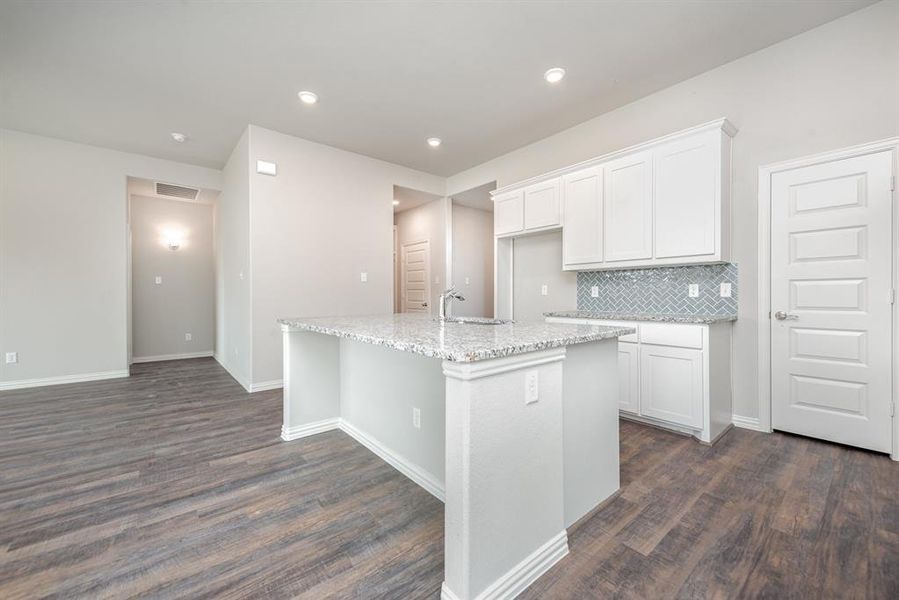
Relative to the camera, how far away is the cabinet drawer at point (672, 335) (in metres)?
2.68

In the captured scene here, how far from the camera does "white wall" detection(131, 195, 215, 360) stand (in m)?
5.77

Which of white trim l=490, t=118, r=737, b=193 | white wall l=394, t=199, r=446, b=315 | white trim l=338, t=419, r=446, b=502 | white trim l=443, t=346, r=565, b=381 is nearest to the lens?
white trim l=443, t=346, r=565, b=381

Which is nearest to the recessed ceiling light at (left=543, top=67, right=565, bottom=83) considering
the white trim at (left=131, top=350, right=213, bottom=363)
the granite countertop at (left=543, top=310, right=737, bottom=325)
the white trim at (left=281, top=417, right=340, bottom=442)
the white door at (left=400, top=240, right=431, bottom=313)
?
the granite countertop at (left=543, top=310, right=737, bottom=325)

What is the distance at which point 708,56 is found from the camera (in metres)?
2.86

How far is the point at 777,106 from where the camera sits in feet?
9.08

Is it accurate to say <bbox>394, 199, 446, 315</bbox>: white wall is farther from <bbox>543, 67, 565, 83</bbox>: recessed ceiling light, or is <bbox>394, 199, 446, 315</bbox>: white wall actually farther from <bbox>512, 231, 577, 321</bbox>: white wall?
<bbox>543, 67, 565, 83</bbox>: recessed ceiling light

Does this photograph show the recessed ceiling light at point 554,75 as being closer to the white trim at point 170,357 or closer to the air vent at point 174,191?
the air vent at point 174,191

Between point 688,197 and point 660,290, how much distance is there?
881 millimetres

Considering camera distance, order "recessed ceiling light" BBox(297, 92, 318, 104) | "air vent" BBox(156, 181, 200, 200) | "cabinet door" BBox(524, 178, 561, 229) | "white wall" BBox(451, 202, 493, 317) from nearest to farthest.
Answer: "recessed ceiling light" BBox(297, 92, 318, 104) < "cabinet door" BBox(524, 178, 561, 229) < "air vent" BBox(156, 181, 200, 200) < "white wall" BBox(451, 202, 493, 317)

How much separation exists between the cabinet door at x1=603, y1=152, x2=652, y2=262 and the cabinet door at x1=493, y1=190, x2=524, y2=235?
104cm

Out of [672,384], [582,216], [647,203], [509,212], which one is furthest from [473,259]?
[672,384]

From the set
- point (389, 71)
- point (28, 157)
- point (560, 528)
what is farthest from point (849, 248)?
point (28, 157)

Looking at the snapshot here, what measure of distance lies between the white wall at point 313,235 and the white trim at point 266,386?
0.03m

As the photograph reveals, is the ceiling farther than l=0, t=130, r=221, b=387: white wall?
No
